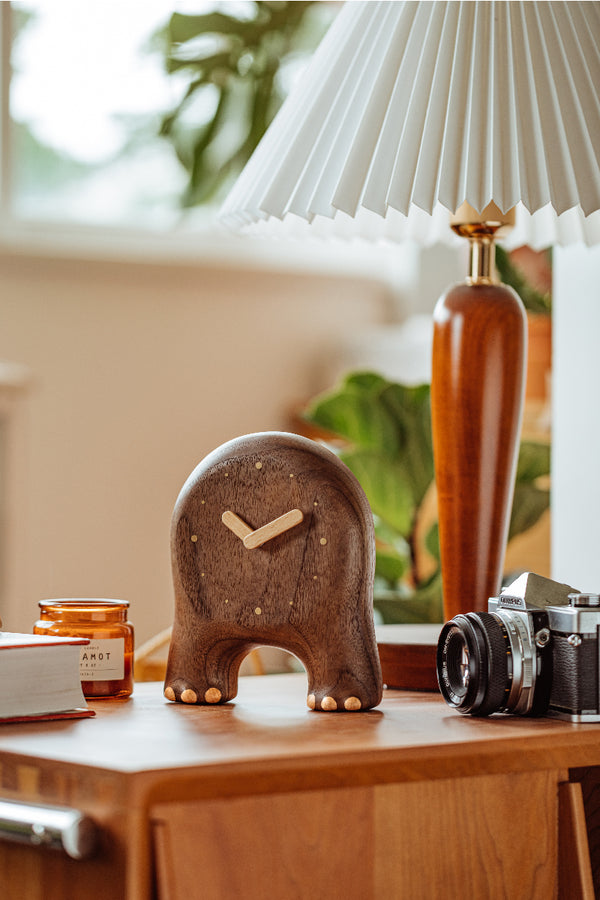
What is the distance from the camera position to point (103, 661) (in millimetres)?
884

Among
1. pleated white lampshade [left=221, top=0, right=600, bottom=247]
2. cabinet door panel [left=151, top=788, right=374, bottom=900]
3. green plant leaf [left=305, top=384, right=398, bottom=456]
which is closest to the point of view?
cabinet door panel [left=151, top=788, right=374, bottom=900]

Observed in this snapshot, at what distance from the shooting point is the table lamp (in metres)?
0.85

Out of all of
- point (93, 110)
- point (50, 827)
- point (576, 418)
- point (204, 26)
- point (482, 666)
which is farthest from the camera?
point (93, 110)

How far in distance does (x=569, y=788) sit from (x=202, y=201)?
2034 mm

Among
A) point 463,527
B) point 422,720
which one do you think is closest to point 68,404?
point 463,527

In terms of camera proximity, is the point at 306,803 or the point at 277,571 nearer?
the point at 306,803

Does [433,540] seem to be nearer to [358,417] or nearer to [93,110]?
[358,417]

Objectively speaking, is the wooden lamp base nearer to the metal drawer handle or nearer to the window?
the metal drawer handle

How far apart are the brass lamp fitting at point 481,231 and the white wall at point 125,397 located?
1314mm

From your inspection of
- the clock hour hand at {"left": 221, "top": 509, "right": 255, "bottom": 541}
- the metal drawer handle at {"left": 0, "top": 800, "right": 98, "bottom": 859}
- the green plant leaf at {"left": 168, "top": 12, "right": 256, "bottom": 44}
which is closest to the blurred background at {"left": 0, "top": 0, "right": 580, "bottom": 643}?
the green plant leaf at {"left": 168, "top": 12, "right": 256, "bottom": 44}

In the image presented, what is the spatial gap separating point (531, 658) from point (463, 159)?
360mm

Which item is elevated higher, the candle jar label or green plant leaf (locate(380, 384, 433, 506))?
green plant leaf (locate(380, 384, 433, 506))

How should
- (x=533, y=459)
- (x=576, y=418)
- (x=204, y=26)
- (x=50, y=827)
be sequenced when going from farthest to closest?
1. (x=204, y=26)
2. (x=533, y=459)
3. (x=576, y=418)
4. (x=50, y=827)

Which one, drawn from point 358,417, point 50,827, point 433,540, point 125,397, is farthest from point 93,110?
point 50,827
